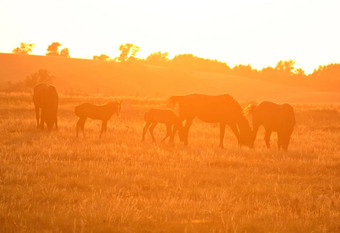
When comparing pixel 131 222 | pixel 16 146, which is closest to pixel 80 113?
pixel 16 146

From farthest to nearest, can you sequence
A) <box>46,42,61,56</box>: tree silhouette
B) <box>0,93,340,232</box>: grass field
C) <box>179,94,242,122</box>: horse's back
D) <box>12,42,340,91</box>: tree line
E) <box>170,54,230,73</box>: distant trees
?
<box>46,42,61,56</box>: tree silhouette → <box>170,54,230,73</box>: distant trees → <box>12,42,340,91</box>: tree line → <box>179,94,242,122</box>: horse's back → <box>0,93,340,232</box>: grass field

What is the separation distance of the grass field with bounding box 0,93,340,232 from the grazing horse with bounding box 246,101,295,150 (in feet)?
3.14

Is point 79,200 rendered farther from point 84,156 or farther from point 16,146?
point 16,146

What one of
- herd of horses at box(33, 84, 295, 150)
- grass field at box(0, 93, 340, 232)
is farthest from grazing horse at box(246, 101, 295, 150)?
grass field at box(0, 93, 340, 232)

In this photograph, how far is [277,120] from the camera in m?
16.3

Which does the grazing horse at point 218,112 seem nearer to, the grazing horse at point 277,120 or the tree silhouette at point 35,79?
the grazing horse at point 277,120

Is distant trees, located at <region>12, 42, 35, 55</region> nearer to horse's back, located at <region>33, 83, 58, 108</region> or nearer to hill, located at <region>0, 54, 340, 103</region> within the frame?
hill, located at <region>0, 54, 340, 103</region>

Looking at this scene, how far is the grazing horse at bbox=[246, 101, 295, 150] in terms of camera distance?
15.9 meters

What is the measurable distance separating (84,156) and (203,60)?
372ft

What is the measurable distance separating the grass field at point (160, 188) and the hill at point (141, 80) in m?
64.1

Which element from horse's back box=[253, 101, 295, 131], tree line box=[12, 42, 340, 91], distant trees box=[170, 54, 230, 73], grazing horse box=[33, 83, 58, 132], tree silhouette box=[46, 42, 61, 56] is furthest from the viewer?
tree silhouette box=[46, 42, 61, 56]

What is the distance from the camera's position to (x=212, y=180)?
31.7 feet

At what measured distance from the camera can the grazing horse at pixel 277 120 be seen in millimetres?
15883

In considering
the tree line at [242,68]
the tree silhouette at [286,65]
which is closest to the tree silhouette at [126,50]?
the tree line at [242,68]
